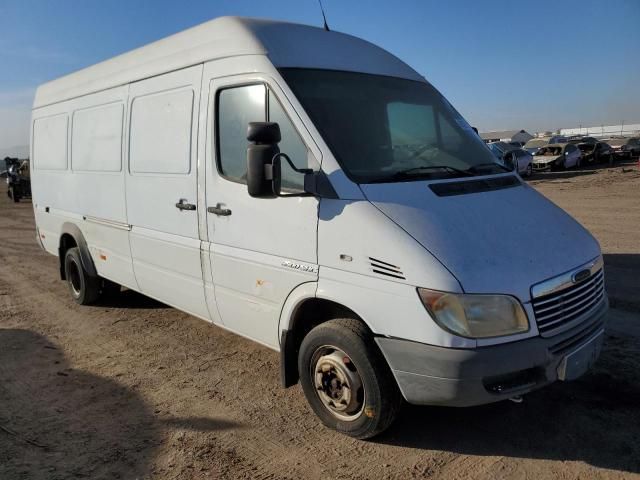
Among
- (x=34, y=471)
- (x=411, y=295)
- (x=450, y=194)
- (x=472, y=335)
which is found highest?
(x=450, y=194)

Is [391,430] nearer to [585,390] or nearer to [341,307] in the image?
[341,307]

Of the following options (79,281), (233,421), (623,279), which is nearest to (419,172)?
(233,421)

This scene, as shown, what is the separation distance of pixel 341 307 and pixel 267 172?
98 cm

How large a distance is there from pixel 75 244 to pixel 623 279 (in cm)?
705

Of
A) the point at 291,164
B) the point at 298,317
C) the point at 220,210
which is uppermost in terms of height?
the point at 291,164

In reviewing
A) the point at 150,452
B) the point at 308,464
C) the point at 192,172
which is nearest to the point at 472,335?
the point at 308,464

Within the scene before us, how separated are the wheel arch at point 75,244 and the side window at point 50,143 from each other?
77 cm

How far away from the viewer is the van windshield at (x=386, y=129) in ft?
11.3

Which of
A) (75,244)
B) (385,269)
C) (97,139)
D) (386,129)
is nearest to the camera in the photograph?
(385,269)

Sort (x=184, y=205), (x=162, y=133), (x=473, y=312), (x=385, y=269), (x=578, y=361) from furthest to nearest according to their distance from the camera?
(x=162, y=133) → (x=184, y=205) → (x=578, y=361) → (x=385, y=269) → (x=473, y=312)

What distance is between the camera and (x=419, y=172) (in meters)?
3.54

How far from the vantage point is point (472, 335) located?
2836mm

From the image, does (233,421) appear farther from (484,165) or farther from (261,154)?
(484,165)

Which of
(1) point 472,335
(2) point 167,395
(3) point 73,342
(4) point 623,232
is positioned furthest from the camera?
(4) point 623,232
